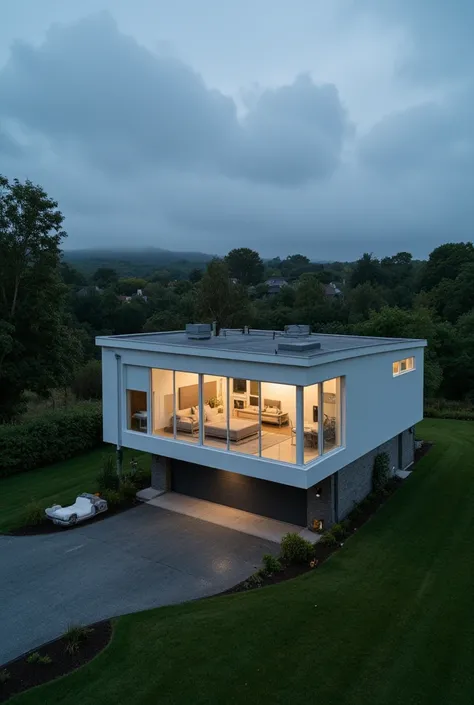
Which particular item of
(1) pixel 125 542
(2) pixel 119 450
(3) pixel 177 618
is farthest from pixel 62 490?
(3) pixel 177 618

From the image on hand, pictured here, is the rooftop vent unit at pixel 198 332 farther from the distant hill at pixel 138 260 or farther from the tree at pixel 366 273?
the distant hill at pixel 138 260

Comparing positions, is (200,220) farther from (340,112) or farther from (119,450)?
(119,450)

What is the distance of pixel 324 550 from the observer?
11117mm

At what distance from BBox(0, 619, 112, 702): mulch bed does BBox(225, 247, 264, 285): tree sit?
86.6 metres

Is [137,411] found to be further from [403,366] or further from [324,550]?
[403,366]

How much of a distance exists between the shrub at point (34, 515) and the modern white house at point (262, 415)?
2.76m

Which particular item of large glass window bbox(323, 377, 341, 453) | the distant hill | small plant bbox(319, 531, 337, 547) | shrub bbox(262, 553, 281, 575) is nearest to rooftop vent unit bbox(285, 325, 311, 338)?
large glass window bbox(323, 377, 341, 453)

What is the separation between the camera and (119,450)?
574 inches

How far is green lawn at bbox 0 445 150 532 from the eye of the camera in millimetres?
13547

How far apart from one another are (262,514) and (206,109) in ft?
99.8

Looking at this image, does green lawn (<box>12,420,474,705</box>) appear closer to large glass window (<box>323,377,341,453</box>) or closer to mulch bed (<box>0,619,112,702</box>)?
mulch bed (<box>0,619,112,702</box>)

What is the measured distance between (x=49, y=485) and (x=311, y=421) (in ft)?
31.0

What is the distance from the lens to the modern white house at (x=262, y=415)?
36.6 feet

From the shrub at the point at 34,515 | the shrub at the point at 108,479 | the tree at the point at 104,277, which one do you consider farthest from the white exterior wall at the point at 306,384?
the tree at the point at 104,277
